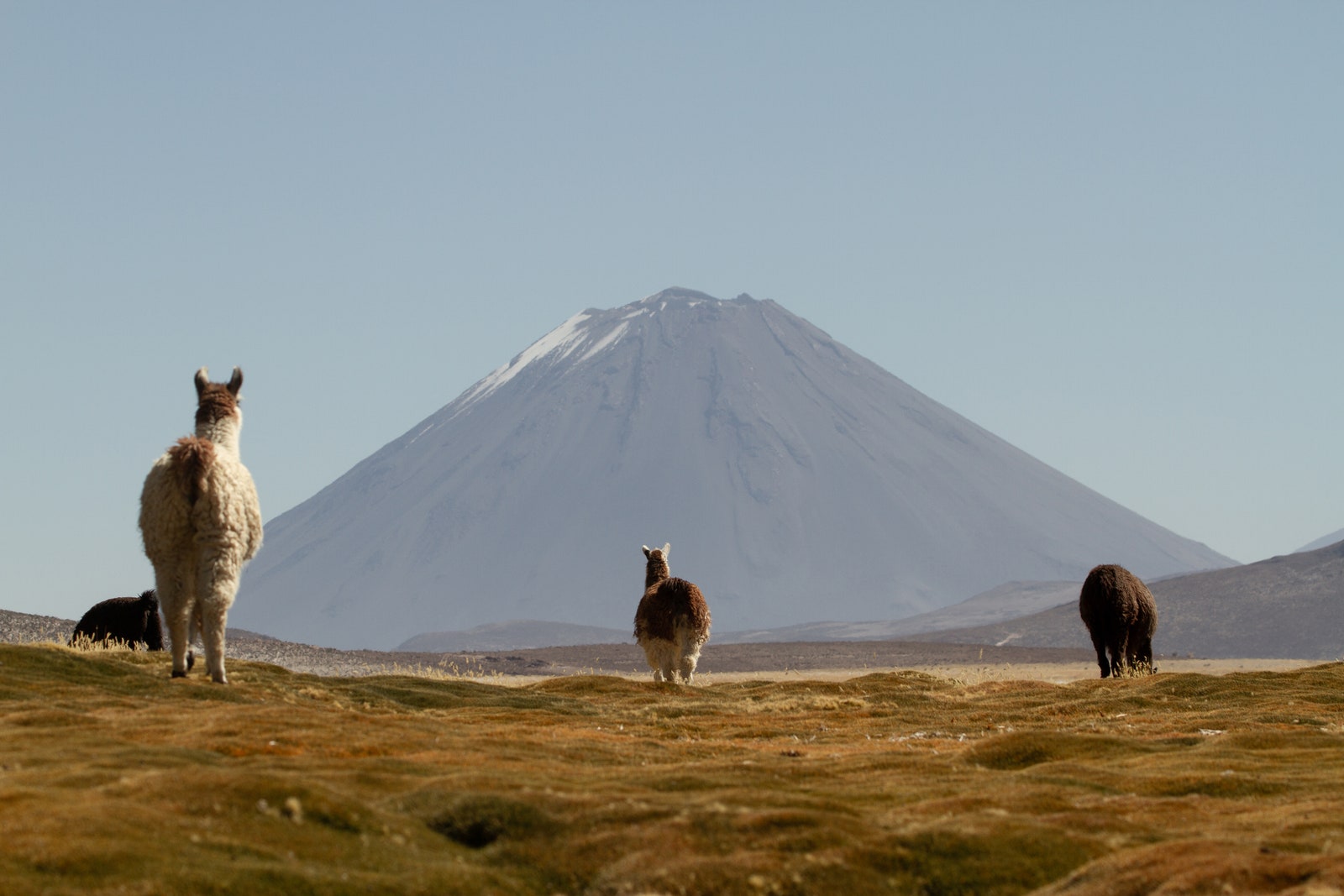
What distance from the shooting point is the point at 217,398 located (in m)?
24.4

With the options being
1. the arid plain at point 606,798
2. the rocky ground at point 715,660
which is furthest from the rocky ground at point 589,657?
the arid plain at point 606,798

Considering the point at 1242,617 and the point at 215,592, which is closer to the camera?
the point at 215,592

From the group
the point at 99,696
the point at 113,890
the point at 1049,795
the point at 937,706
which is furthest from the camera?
the point at 937,706

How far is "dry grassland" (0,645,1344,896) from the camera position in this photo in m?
10.8

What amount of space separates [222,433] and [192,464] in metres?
2.51

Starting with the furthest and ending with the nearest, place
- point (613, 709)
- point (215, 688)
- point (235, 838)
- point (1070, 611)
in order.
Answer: point (1070, 611)
point (613, 709)
point (215, 688)
point (235, 838)

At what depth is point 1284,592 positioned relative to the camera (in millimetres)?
143625

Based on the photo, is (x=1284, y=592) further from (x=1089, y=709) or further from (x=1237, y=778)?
(x=1237, y=778)

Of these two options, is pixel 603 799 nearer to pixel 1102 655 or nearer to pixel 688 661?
pixel 688 661

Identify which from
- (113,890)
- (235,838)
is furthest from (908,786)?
(113,890)

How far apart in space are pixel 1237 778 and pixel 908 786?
4346mm

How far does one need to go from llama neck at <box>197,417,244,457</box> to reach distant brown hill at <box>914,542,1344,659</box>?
113353 millimetres

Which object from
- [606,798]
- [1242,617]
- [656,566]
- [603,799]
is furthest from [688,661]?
[1242,617]

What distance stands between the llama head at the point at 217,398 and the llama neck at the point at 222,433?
5cm
